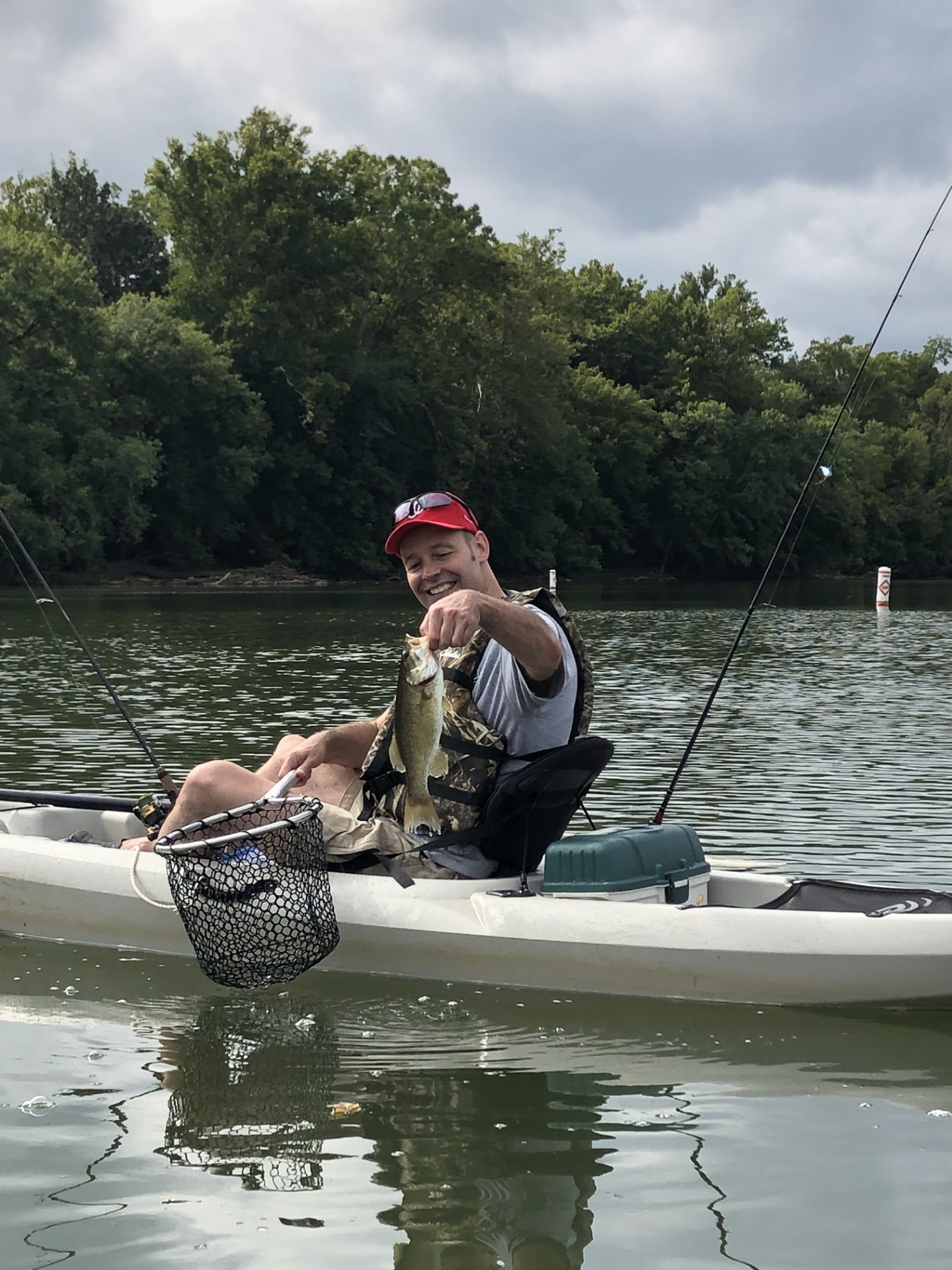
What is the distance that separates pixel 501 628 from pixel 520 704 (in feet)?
1.72

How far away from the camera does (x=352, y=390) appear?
187ft

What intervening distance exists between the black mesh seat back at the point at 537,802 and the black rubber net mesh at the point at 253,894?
0.59m

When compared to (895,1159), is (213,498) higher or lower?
higher

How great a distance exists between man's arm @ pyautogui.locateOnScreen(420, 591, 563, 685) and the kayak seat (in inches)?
11.3

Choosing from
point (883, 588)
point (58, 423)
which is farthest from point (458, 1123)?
point (58, 423)

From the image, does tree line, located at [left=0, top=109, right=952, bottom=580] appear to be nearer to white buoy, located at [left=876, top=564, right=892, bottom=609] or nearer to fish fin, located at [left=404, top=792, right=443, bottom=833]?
white buoy, located at [left=876, top=564, right=892, bottom=609]

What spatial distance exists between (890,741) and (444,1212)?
9.89 m

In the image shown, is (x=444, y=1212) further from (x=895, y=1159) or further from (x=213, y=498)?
(x=213, y=498)

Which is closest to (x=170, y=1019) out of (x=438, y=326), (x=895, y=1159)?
(x=895, y=1159)

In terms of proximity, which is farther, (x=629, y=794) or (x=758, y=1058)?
(x=629, y=794)

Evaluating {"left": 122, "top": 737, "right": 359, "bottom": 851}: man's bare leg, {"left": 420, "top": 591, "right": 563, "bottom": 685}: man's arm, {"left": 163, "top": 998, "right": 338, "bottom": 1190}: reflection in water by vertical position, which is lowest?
{"left": 163, "top": 998, "right": 338, "bottom": 1190}: reflection in water

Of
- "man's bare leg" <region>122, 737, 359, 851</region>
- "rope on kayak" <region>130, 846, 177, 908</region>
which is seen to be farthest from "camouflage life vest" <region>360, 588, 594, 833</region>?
"rope on kayak" <region>130, 846, 177, 908</region>

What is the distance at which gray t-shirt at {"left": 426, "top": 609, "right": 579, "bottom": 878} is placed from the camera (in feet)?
16.1

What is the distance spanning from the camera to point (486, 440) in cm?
6141
